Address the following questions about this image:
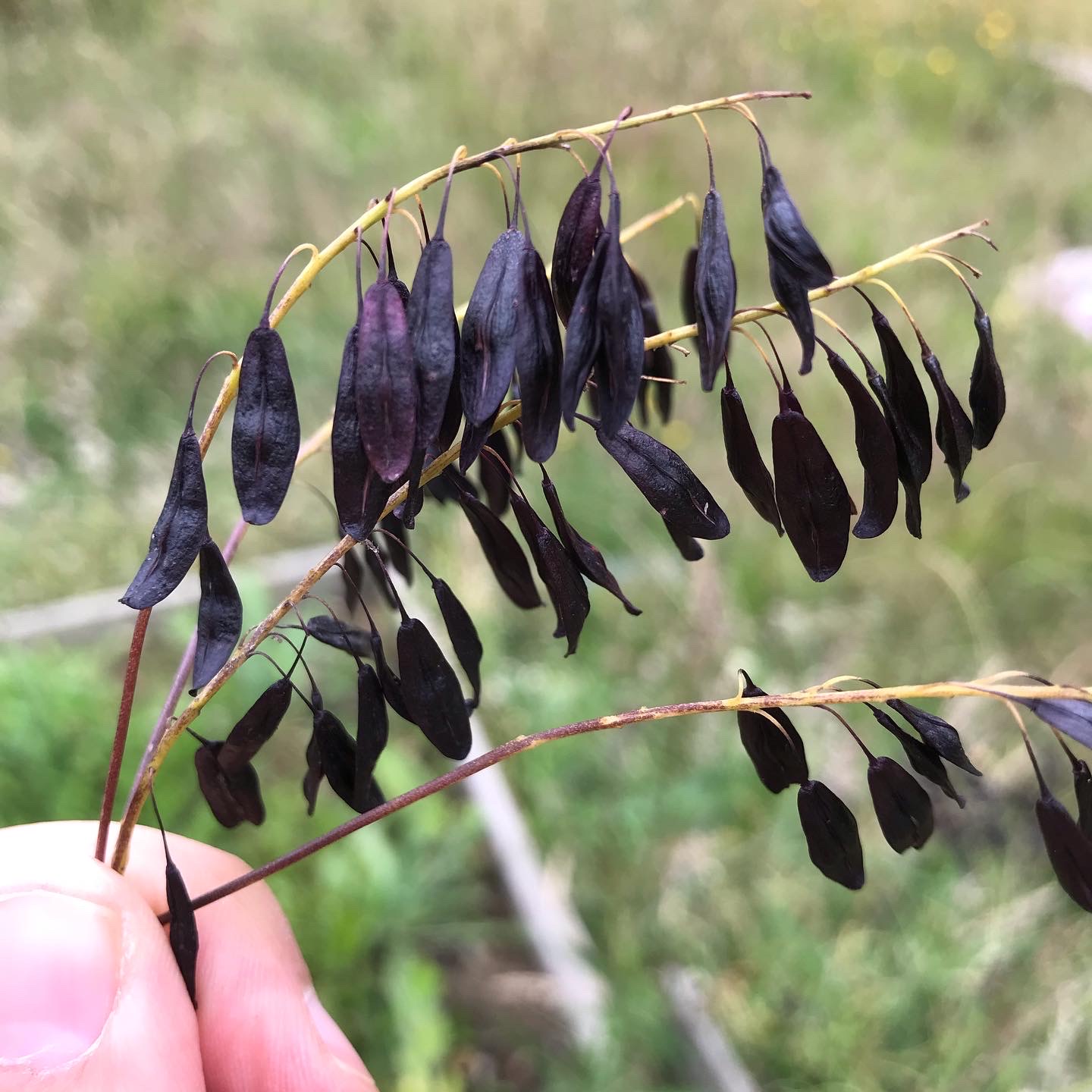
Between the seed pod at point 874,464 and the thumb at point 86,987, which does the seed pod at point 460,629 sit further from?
the thumb at point 86,987

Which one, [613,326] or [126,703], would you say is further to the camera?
[126,703]

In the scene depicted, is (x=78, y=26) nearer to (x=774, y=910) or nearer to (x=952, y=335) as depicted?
(x=952, y=335)

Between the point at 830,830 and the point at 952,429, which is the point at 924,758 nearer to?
the point at 830,830

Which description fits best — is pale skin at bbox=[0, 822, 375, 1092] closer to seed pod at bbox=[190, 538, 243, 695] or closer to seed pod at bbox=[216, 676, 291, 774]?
seed pod at bbox=[216, 676, 291, 774]

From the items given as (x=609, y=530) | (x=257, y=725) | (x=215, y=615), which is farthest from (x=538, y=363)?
(x=609, y=530)

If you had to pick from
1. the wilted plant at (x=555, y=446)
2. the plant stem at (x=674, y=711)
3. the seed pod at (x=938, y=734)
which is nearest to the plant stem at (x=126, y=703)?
the wilted plant at (x=555, y=446)
